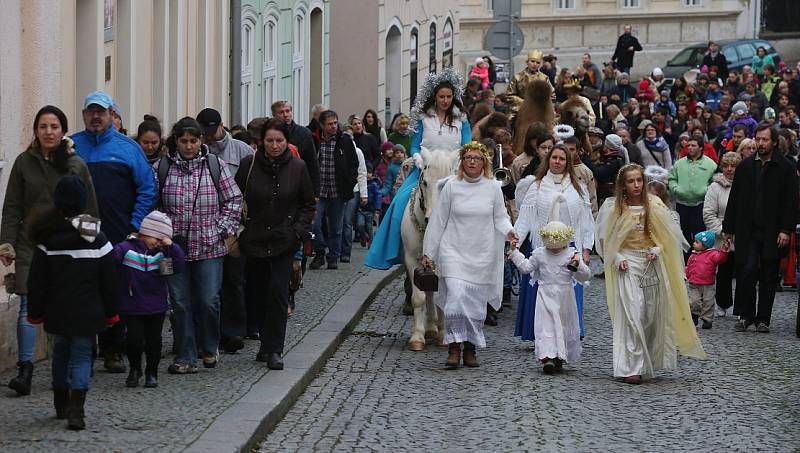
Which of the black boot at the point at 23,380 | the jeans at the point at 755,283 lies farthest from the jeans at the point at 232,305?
the jeans at the point at 755,283

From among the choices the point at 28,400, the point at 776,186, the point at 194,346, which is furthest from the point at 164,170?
the point at 776,186

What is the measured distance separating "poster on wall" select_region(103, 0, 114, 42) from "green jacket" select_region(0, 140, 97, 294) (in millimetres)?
5110

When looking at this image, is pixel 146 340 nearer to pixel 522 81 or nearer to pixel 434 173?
pixel 434 173

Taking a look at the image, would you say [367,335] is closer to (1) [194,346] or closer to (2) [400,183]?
(2) [400,183]

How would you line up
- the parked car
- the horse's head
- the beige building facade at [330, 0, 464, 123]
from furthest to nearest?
the parked car < the beige building facade at [330, 0, 464, 123] < the horse's head

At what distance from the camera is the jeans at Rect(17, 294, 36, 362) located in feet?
37.0

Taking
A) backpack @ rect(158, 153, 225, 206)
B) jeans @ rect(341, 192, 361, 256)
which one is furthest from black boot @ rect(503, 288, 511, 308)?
backpack @ rect(158, 153, 225, 206)

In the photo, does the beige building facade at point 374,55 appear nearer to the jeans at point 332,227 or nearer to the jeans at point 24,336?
the jeans at point 332,227

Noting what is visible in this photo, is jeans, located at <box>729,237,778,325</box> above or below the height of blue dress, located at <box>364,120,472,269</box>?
below

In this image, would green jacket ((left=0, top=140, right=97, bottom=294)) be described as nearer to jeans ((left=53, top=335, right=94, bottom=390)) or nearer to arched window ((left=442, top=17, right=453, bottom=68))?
jeans ((left=53, top=335, right=94, bottom=390))

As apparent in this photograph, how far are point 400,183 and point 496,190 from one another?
267 cm

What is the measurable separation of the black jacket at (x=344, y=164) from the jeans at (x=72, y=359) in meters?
9.36

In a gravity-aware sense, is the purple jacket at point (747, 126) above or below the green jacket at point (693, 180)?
above

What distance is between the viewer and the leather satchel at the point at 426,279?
13.7 m
